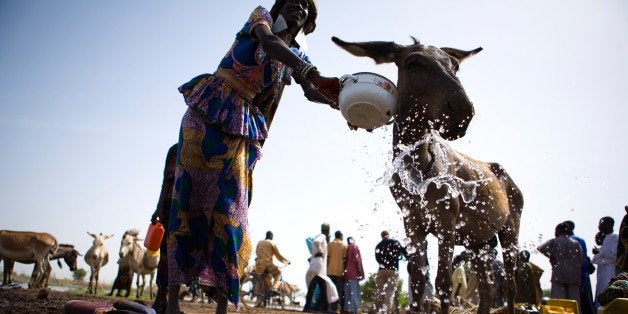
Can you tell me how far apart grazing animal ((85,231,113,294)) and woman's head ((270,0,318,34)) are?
16.1 metres

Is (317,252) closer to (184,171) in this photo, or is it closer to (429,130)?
(429,130)

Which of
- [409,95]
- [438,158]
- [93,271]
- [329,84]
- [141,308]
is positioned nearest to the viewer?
[141,308]

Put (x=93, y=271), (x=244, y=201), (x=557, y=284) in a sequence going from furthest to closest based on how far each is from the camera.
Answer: (x=93, y=271), (x=557, y=284), (x=244, y=201)

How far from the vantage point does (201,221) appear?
299 centimetres

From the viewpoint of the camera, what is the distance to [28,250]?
53.4 ft

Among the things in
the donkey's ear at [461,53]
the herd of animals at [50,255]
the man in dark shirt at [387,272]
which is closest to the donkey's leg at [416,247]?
the donkey's ear at [461,53]

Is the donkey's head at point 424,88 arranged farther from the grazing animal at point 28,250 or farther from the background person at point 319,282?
the grazing animal at point 28,250

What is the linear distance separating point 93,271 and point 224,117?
54.6ft

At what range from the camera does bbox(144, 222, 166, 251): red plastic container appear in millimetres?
4312

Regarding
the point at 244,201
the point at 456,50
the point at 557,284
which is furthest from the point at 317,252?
the point at 244,201

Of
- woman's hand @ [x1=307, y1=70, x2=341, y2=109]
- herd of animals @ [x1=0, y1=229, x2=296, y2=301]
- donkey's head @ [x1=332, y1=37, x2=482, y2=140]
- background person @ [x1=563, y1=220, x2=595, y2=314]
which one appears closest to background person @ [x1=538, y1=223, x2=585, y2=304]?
background person @ [x1=563, y1=220, x2=595, y2=314]

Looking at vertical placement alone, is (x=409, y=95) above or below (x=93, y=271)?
above

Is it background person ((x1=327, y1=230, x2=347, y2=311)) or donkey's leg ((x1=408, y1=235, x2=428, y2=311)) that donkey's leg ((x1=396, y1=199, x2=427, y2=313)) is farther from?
background person ((x1=327, y1=230, x2=347, y2=311))

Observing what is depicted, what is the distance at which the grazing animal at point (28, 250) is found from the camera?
1600cm
